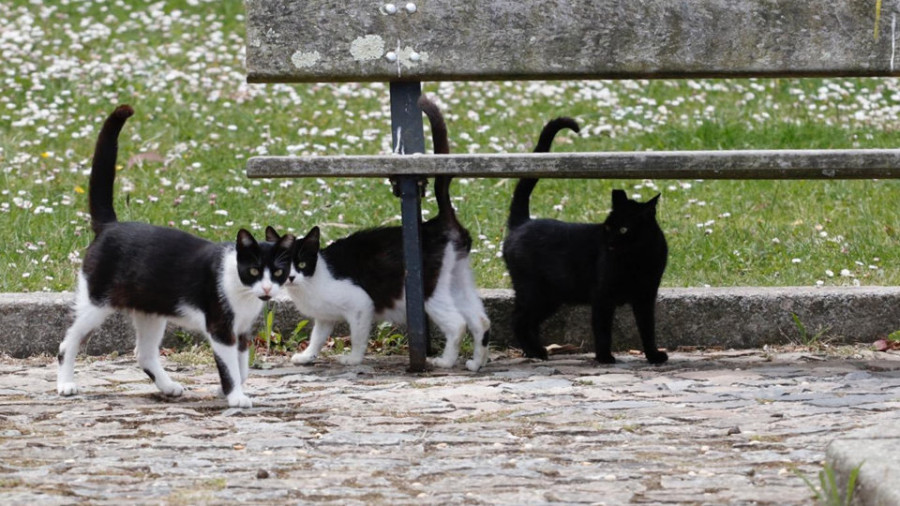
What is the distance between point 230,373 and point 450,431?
90cm

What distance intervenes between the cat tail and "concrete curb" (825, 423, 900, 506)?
9.04ft

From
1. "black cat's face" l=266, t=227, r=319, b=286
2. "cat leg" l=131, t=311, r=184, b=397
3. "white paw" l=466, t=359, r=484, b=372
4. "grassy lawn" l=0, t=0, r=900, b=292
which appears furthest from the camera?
"grassy lawn" l=0, t=0, r=900, b=292

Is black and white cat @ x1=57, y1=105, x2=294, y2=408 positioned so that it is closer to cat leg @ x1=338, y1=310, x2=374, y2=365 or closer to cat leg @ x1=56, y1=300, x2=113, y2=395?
cat leg @ x1=56, y1=300, x2=113, y2=395

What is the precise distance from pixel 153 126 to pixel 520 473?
5485 mm

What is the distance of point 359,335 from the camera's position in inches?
202

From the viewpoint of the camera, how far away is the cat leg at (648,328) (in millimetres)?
5098

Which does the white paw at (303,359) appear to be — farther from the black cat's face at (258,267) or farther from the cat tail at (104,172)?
the cat tail at (104,172)

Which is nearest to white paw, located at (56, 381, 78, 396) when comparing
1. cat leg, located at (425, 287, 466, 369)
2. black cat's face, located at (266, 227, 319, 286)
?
black cat's face, located at (266, 227, 319, 286)

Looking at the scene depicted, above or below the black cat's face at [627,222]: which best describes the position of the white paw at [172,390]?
below

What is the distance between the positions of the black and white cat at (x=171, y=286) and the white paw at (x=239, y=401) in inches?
1.4

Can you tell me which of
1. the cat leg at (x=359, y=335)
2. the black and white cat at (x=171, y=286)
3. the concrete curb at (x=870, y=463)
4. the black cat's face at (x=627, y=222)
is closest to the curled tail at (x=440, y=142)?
the cat leg at (x=359, y=335)

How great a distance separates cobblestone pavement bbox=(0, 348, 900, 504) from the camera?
3.19 metres

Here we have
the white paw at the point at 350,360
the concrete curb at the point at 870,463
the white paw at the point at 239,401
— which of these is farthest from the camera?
the white paw at the point at 350,360

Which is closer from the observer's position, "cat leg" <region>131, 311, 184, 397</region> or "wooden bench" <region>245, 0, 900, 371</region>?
"cat leg" <region>131, 311, 184, 397</region>
